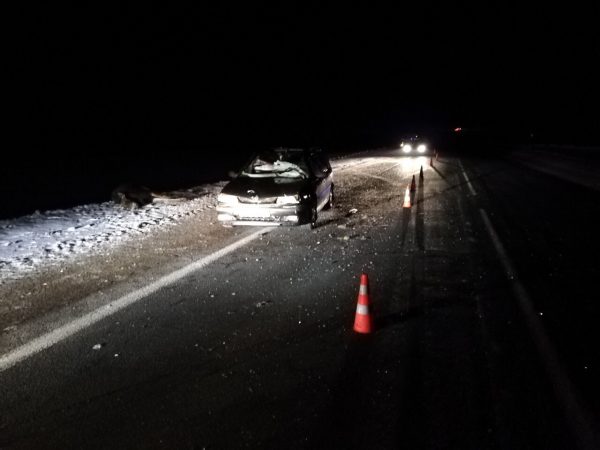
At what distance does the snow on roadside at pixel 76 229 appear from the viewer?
25.8ft

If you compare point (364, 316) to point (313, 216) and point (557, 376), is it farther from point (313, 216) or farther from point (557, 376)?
point (313, 216)

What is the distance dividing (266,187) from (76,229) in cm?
442

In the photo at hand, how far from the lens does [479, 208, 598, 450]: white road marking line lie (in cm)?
339

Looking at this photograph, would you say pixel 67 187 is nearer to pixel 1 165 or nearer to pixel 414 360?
pixel 1 165

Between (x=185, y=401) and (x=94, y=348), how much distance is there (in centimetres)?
148

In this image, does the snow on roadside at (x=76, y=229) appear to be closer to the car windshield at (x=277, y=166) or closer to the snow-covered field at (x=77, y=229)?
the snow-covered field at (x=77, y=229)

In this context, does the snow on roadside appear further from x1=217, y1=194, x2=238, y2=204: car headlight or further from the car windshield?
the car windshield

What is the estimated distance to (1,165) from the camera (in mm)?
21797

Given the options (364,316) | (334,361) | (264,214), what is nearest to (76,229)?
(264,214)

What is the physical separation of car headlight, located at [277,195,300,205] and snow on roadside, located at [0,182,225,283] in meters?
2.97

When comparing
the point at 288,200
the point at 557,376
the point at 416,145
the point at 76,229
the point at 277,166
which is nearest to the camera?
the point at 557,376

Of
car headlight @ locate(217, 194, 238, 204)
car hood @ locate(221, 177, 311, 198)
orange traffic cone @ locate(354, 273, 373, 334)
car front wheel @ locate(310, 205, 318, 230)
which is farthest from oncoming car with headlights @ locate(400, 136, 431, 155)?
orange traffic cone @ locate(354, 273, 373, 334)

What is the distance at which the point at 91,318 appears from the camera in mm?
5375

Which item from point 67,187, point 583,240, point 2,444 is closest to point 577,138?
point 583,240
